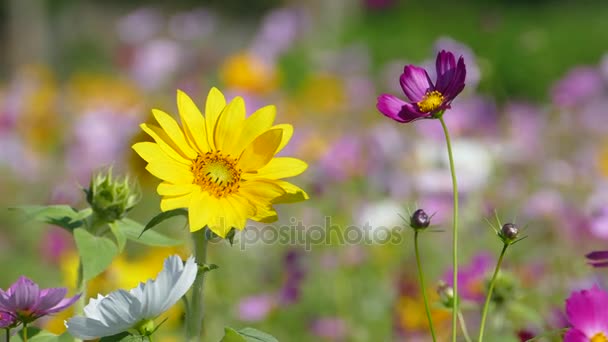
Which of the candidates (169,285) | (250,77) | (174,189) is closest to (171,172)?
(174,189)

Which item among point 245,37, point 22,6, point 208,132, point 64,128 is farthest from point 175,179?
point 245,37

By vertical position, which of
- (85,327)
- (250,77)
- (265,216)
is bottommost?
(85,327)

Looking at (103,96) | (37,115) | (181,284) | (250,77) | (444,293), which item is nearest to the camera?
(181,284)

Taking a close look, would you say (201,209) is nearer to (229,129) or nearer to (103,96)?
(229,129)

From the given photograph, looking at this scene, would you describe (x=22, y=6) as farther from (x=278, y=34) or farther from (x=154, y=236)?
(x=154, y=236)

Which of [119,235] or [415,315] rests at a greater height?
[415,315]

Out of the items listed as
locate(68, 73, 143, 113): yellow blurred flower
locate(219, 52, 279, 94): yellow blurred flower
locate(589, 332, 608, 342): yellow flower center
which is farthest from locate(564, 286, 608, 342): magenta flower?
locate(68, 73, 143, 113): yellow blurred flower
